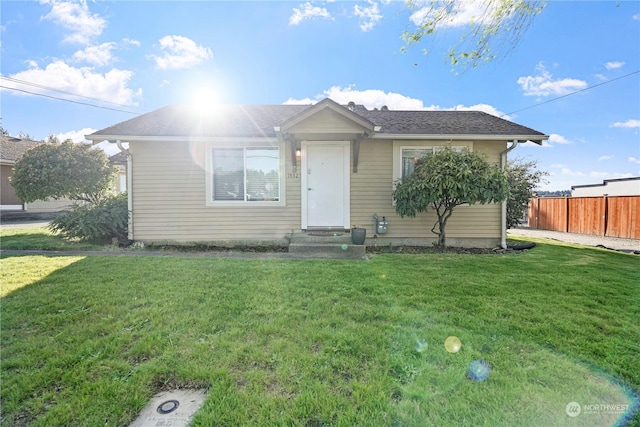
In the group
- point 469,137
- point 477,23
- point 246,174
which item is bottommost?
point 246,174

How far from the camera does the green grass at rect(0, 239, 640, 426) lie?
1856mm

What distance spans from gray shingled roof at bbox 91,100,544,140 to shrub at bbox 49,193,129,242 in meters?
2.03

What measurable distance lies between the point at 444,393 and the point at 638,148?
46.7 ft

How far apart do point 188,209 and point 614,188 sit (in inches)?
922

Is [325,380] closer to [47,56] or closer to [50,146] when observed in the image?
[50,146]

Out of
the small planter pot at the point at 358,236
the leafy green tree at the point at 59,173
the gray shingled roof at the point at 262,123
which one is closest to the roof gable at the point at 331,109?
A: the gray shingled roof at the point at 262,123

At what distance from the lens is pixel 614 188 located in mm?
17625

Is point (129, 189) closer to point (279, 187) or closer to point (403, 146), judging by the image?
point (279, 187)

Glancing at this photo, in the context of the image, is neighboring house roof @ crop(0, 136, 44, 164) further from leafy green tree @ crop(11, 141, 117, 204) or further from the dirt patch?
the dirt patch

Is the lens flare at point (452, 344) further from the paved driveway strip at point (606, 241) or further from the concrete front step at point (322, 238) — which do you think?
the paved driveway strip at point (606, 241)

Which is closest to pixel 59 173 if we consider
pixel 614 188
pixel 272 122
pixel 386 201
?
pixel 272 122

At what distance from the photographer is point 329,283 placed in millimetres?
4305

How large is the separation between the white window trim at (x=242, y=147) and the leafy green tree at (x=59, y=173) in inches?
190

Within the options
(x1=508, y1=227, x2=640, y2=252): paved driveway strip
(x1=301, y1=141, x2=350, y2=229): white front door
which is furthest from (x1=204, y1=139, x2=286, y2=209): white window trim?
(x1=508, y1=227, x2=640, y2=252): paved driveway strip
